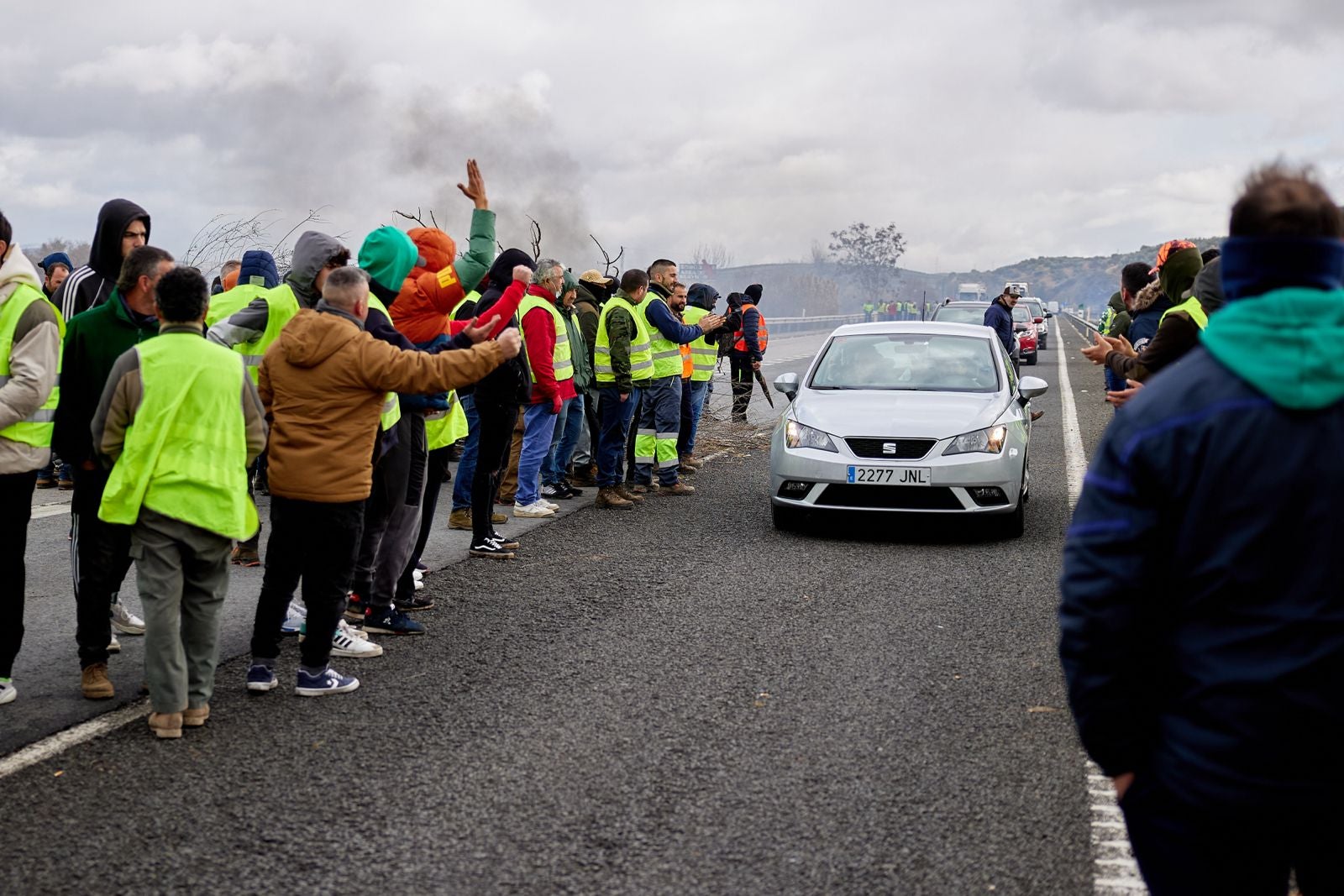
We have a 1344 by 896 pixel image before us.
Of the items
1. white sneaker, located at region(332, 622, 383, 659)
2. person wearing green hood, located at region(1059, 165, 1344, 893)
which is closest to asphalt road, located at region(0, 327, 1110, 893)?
white sneaker, located at region(332, 622, 383, 659)

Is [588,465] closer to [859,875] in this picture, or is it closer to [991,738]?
[991,738]

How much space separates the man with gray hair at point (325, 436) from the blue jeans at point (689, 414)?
770 cm

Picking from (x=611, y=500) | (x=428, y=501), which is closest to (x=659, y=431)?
(x=611, y=500)

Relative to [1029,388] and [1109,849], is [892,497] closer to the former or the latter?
[1029,388]

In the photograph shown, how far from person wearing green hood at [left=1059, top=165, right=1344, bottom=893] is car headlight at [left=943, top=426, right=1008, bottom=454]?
7142mm

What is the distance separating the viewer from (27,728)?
504 cm

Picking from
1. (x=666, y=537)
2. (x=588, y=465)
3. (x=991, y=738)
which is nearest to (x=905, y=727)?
(x=991, y=738)

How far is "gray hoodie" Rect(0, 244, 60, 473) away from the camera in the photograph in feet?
16.8

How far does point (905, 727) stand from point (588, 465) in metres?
7.76

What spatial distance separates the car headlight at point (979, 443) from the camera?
920cm

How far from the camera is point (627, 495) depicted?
36.6 feet

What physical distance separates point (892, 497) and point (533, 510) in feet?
9.48

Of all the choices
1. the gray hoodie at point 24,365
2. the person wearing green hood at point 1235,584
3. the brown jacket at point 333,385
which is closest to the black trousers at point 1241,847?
the person wearing green hood at point 1235,584

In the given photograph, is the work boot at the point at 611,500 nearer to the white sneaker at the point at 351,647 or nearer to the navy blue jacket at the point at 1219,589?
the white sneaker at the point at 351,647
